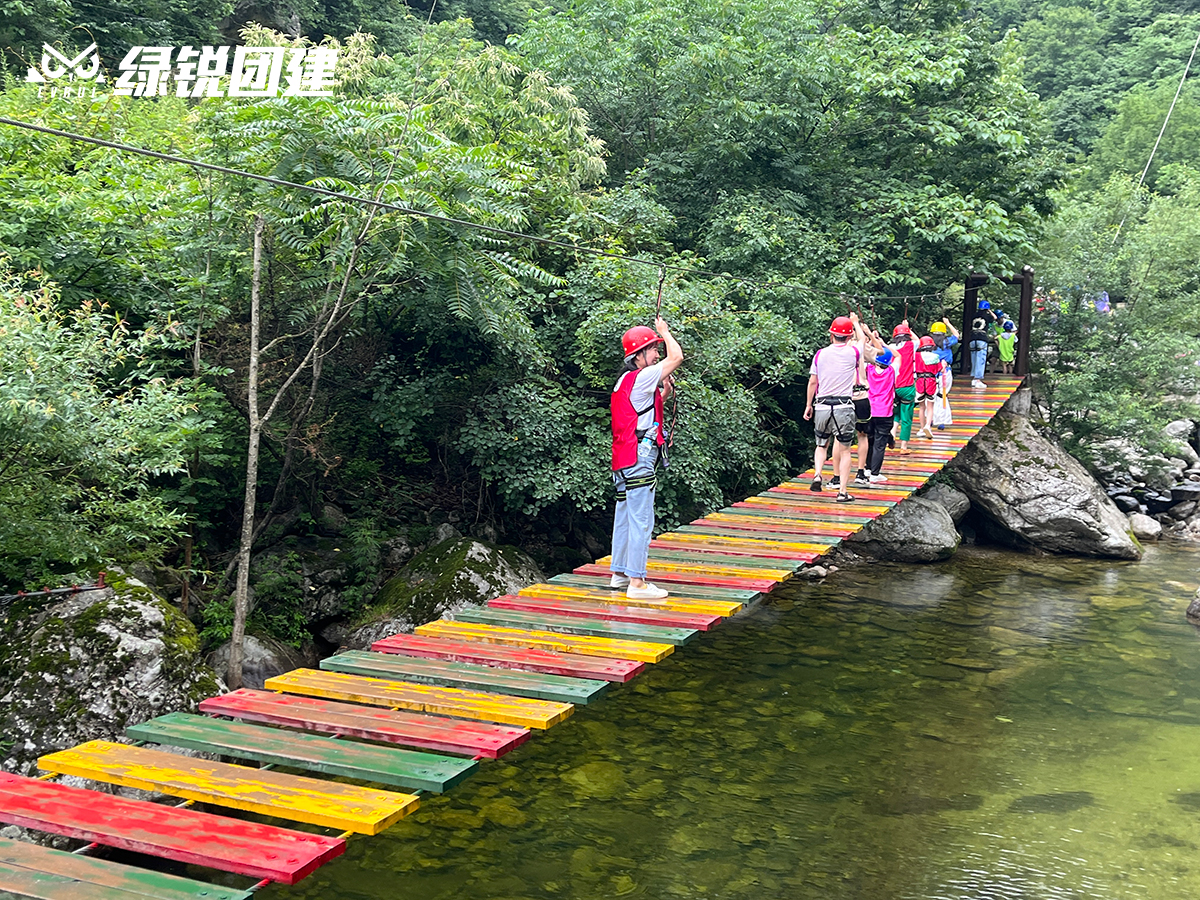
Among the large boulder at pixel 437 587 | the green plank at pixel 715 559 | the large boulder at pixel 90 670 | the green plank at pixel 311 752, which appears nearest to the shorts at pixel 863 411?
the green plank at pixel 715 559

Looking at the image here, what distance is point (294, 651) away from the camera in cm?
974

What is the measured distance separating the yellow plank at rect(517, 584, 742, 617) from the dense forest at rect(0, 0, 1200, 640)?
292 centimetres

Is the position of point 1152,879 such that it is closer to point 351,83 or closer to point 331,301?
point 331,301

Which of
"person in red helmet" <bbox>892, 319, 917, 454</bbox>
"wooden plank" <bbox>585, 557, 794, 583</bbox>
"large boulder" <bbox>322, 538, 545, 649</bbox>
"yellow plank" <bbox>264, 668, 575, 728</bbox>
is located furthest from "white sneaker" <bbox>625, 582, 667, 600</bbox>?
"person in red helmet" <bbox>892, 319, 917, 454</bbox>

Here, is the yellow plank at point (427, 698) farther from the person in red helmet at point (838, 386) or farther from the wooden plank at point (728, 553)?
the person in red helmet at point (838, 386)

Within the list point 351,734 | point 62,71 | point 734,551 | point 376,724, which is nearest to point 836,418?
point 734,551

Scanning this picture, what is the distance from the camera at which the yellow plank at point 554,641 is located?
568 centimetres

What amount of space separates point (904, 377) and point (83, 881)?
9804 millimetres

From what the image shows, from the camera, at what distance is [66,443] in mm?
6605

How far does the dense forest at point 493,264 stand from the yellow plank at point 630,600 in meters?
2.92

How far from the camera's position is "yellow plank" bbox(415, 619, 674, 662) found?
5684mm

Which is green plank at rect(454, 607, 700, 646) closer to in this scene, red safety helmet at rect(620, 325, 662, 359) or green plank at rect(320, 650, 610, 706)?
green plank at rect(320, 650, 610, 706)

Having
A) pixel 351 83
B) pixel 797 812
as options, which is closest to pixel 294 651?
pixel 797 812

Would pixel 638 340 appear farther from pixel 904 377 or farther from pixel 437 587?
pixel 904 377
